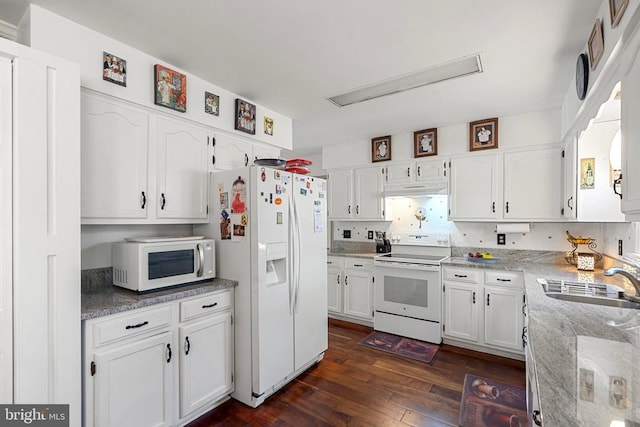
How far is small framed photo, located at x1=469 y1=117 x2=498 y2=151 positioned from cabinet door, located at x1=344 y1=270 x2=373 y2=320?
1.93m

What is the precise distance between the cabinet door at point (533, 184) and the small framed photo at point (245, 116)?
2621mm

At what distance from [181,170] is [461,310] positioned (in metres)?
2.98

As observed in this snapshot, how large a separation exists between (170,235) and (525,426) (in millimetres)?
2888

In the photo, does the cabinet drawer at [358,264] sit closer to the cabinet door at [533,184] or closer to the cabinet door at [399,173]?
the cabinet door at [399,173]

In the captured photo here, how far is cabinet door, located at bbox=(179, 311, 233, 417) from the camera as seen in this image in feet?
6.57

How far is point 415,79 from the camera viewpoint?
96.2 inches

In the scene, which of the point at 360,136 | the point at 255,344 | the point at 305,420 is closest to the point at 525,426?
the point at 305,420

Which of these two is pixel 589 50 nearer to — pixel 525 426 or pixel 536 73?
pixel 536 73

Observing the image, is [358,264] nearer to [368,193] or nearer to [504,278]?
[368,193]

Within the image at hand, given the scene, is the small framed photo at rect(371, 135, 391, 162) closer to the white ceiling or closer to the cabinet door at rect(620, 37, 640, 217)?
the white ceiling

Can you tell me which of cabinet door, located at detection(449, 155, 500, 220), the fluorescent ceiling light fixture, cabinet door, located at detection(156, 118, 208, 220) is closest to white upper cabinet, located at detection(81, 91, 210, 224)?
cabinet door, located at detection(156, 118, 208, 220)

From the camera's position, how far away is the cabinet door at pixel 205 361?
200 cm

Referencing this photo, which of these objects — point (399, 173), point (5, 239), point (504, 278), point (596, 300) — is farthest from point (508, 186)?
point (5, 239)

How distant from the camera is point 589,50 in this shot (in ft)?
5.78
